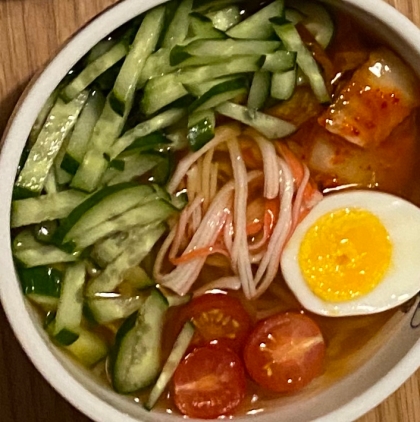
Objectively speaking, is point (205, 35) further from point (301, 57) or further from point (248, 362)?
point (248, 362)

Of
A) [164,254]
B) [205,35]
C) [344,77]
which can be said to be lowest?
[164,254]

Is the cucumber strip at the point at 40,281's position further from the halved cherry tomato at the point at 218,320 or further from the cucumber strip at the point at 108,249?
the halved cherry tomato at the point at 218,320

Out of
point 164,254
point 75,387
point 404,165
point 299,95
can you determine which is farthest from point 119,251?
point 404,165

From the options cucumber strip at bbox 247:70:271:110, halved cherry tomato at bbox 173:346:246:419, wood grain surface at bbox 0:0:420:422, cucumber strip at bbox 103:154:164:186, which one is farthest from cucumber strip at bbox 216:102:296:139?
halved cherry tomato at bbox 173:346:246:419

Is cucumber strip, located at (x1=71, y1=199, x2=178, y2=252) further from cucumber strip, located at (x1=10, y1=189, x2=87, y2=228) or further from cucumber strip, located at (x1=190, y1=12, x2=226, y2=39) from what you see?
cucumber strip, located at (x1=190, y1=12, x2=226, y2=39)

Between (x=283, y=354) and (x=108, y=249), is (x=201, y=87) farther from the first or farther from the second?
(x=283, y=354)

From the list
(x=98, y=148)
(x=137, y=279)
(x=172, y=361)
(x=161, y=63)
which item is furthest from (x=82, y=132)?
(x=172, y=361)
